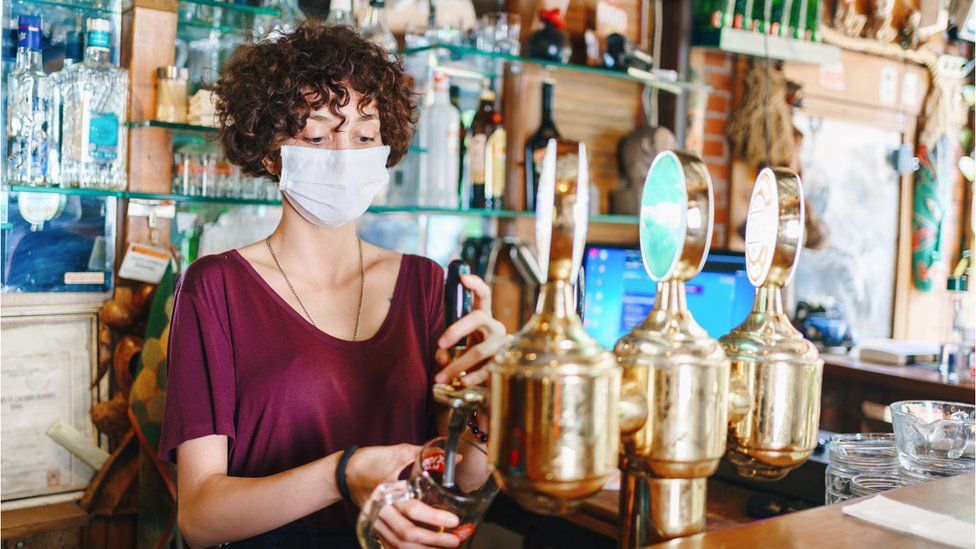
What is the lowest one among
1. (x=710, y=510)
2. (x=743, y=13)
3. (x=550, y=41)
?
(x=710, y=510)

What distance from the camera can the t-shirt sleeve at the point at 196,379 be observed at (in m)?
1.40

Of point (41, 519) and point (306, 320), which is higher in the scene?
point (306, 320)

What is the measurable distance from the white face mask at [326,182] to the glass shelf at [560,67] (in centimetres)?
119

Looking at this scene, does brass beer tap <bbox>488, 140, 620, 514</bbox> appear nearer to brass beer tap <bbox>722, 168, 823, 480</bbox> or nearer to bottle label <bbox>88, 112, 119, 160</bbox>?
brass beer tap <bbox>722, 168, 823, 480</bbox>

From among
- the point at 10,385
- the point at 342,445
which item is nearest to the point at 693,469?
the point at 342,445

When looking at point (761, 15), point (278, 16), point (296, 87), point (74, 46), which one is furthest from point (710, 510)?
point (761, 15)

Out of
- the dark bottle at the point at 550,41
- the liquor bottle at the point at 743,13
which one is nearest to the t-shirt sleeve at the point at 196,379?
the dark bottle at the point at 550,41

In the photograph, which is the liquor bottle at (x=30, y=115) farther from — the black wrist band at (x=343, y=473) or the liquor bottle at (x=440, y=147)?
the black wrist band at (x=343, y=473)

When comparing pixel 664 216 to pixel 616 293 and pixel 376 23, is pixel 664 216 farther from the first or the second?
pixel 616 293

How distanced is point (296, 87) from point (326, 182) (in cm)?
17

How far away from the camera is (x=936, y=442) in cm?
121

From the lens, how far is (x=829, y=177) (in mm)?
4383

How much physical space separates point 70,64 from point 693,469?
206 cm

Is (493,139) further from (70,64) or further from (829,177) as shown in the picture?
(829,177)
